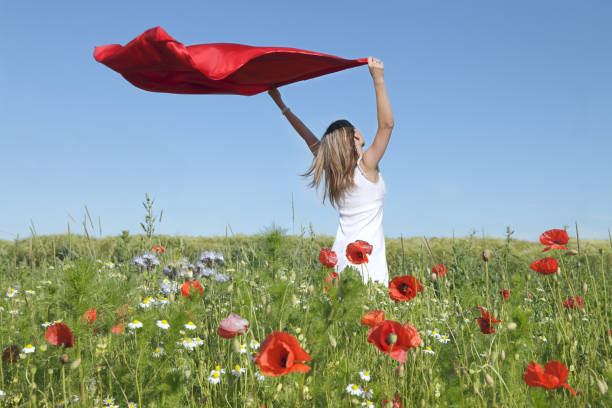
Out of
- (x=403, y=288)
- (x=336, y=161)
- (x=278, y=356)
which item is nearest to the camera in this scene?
(x=278, y=356)

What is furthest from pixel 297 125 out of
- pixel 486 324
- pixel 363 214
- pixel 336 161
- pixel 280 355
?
pixel 280 355

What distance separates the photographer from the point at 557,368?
1.60 meters

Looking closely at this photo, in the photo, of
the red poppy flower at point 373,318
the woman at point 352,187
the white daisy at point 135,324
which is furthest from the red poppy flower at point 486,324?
the woman at point 352,187

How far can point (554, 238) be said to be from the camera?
329 cm

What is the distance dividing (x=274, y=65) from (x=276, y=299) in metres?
3.85

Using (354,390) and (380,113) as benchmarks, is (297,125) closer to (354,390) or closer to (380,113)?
(380,113)

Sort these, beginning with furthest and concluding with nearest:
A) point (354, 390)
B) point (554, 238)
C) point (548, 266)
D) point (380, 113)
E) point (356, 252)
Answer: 1. point (380, 113)
2. point (554, 238)
3. point (548, 266)
4. point (356, 252)
5. point (354, 390)

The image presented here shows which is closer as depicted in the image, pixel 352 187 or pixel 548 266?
pixel 548 266

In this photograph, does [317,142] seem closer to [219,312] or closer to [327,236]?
[219,312]

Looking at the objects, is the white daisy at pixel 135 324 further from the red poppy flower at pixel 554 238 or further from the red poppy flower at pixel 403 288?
the red poppy flower at pixel 554 238

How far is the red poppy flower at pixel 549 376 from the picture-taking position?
5.16ft

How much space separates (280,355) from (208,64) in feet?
13.1

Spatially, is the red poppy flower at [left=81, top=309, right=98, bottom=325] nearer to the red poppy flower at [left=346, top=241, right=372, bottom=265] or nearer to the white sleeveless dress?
the red poppy flower at [left=346, top=241, right=372, bottom=265]

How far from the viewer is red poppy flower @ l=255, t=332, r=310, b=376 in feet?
4.68
